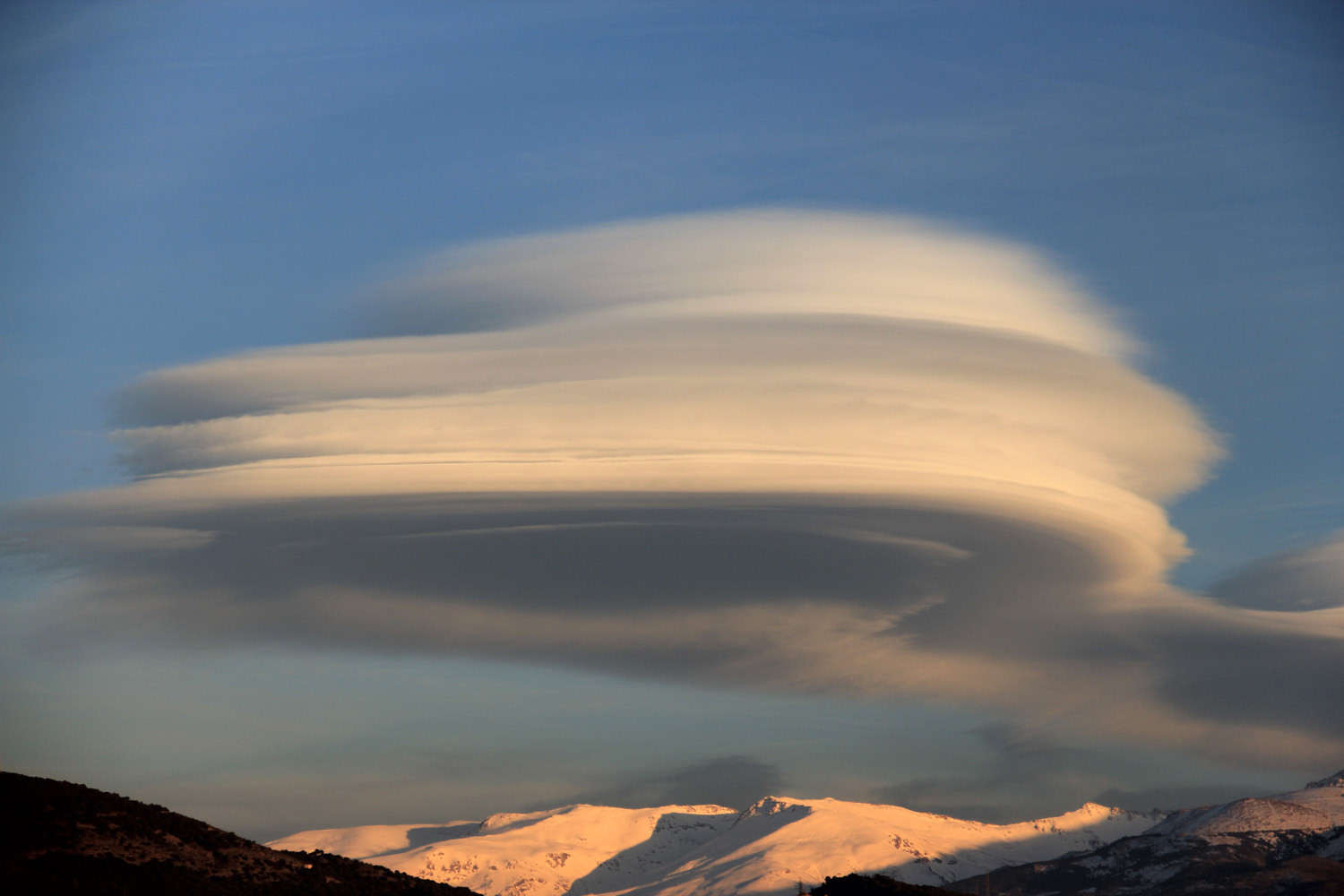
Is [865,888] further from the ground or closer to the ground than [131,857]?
further from the ground

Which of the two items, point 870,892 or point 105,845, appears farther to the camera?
point 870,892

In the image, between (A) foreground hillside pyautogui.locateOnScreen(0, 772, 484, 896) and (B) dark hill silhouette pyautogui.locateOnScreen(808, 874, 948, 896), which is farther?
(B) dark hill silhouette pyautogui.locateOnScreen(808, 874, 948, 896)

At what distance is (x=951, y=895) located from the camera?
190000mm

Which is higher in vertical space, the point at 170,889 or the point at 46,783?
the point at 46,783

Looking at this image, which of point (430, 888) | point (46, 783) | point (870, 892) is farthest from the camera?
point (870, 892)

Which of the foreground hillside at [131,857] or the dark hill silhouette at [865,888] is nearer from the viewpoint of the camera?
the foreground hillside at [131,857]

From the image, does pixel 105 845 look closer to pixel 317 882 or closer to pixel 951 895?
pixel 317 882

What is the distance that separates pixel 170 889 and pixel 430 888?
28224 millimetres

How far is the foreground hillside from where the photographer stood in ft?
348

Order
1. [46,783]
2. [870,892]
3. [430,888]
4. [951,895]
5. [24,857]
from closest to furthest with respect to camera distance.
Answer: [24,857]
[46,783]
[430,888]
[870,892]
[951,895]

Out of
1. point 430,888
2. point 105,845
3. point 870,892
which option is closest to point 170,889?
point 105,845

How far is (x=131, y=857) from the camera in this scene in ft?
372

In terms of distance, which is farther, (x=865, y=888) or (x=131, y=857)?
(x=865, y=888)

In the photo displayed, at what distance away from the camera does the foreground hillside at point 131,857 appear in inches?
4181
